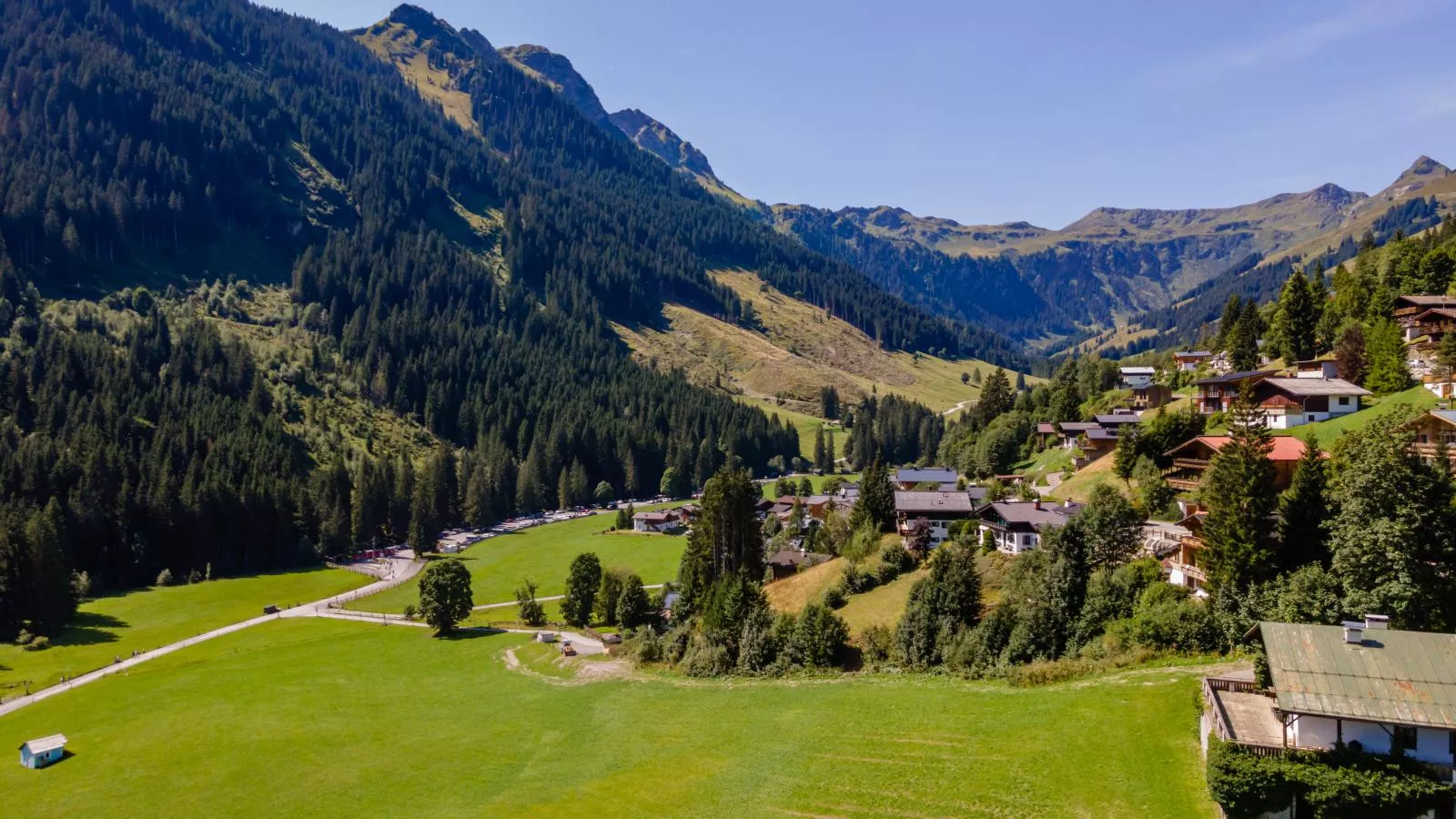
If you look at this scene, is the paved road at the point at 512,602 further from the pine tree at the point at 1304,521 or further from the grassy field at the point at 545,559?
the pine tree at the point at 1304,521

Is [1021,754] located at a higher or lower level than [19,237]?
lower

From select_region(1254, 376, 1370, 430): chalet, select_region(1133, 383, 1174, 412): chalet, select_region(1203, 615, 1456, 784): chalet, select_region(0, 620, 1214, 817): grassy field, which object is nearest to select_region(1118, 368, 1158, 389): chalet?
select_region(1133, 383, 1174, 412): chalet

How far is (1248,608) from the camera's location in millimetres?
39719

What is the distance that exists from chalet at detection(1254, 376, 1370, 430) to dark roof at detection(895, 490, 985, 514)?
26649 millimetres

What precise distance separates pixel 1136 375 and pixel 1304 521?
89545 mm

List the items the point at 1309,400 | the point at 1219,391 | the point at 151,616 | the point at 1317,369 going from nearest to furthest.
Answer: the point at 1309,400 < the point at 1317,369 < the point at 1219,391 < the point at 151,616

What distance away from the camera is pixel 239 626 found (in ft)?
310

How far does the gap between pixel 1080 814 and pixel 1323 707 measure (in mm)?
9006

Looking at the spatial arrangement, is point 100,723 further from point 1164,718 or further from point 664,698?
point 1164,718

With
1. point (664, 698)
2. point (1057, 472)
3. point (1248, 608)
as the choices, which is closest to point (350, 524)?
point (664, 698)

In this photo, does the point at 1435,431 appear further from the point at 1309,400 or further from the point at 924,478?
the point at 924,478

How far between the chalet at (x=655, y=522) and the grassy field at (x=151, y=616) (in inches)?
1793

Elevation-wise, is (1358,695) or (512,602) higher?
(1358,695)

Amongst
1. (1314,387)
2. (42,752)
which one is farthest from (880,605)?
(42,752)
